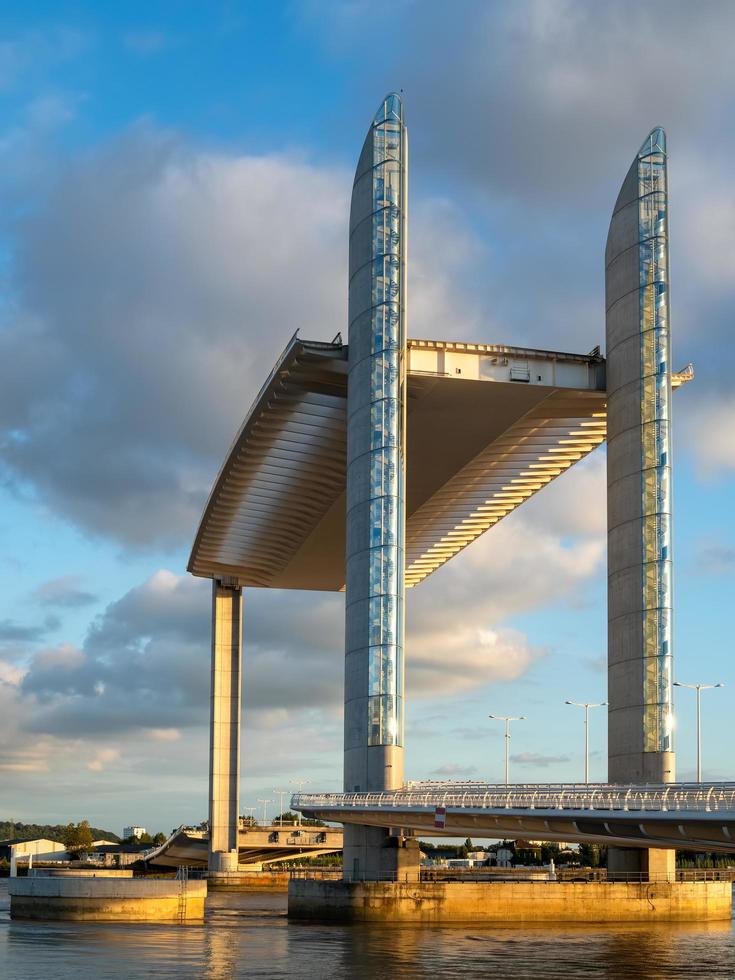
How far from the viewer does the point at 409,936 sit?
4894 centimetres

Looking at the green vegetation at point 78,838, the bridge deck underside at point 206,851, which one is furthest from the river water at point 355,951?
the green vegetation at point 78,838

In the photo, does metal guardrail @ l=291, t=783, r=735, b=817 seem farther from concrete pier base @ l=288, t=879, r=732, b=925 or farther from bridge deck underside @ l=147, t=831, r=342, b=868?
bridge deck underside @ l=147, t=831, r=342, b=868

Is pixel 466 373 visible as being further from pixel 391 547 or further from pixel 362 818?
pixel 362 818

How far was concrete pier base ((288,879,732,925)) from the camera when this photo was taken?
54562mm

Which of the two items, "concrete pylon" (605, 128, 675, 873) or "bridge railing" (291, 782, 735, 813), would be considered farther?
"concrete pylon" (605, 128, 675, 873)

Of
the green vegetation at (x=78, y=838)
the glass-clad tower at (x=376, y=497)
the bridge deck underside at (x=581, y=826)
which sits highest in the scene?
the glass-clad tower at (x=376, y=497)

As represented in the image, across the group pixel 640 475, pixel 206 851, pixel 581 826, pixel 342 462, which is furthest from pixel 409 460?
pixel 206 851

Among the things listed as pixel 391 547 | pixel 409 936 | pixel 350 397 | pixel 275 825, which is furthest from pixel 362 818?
pixel 275 825

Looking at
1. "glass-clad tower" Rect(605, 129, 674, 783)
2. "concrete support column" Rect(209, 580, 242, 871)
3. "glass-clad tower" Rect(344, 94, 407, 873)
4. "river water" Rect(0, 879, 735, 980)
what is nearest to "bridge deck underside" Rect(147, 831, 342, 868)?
"concrete support column" Rect(209, 580, 242, 871)

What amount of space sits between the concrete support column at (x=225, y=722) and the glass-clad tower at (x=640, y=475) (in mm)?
42248

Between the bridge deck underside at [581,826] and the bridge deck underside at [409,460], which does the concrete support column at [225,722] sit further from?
the bridge deck underside at [581,826]

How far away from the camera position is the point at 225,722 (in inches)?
3878

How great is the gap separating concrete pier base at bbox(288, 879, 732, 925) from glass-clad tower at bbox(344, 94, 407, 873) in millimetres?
2707

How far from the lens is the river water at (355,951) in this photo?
37.8m
